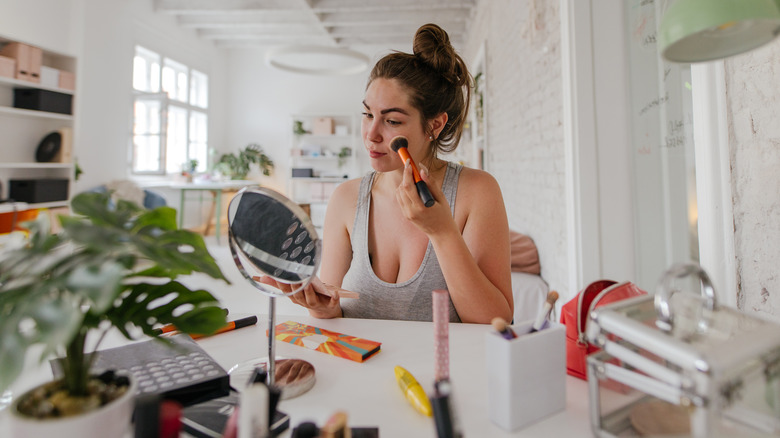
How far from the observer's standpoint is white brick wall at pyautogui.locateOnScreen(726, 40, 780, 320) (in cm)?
75

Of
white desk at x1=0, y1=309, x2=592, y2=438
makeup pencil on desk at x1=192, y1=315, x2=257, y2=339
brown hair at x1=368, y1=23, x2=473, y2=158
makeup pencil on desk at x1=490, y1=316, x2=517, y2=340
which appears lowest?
white desk at x1=0, y1=309, x2=592, y2=438

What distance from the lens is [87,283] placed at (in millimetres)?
342

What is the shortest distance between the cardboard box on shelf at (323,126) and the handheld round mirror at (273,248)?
286 inches

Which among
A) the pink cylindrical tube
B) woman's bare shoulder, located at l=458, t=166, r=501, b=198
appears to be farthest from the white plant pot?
woman's bare shoulder, located at l=458, t=166, r=501, b=198

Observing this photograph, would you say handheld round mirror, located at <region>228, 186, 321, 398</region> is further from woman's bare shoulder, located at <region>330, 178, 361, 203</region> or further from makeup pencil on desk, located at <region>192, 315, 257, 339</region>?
woman's bare shoulder, located at <region>330, 178, 361, 203</region>

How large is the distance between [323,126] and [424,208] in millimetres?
7116

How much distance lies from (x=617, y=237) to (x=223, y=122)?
25.4ft

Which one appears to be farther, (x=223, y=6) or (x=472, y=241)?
(x=223, y=6)

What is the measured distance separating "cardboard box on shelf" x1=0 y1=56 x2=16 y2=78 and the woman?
3474 millimetres

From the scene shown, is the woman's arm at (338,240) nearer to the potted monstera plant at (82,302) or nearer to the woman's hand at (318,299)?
the woman's hand at (318,299)

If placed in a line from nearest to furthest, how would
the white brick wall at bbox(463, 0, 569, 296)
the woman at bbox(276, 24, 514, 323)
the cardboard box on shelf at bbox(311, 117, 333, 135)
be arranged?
the woman at bbox(276, 24, 514, 323) → the white brick wall at bbox(463, 0, 569, 296) → the cardboard box on shelf at bbox(311, 117, 333, 135)

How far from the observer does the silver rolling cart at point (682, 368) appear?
39 cm

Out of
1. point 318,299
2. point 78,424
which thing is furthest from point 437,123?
point 78,424

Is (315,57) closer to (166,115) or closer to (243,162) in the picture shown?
(166,115)
